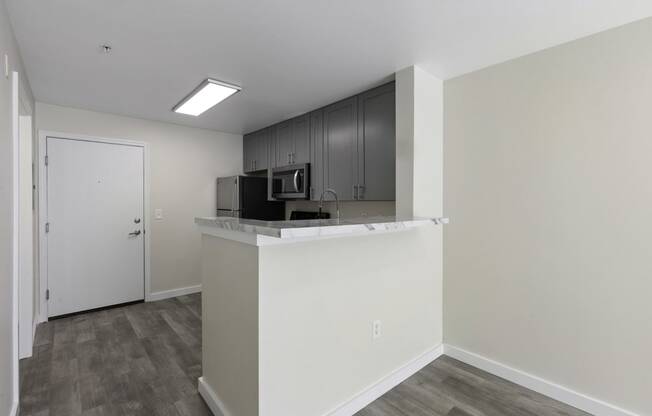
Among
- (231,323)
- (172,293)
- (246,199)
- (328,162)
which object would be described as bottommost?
(172,293)

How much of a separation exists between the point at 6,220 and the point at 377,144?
2476 millimetres

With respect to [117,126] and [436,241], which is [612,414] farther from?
[117,126]

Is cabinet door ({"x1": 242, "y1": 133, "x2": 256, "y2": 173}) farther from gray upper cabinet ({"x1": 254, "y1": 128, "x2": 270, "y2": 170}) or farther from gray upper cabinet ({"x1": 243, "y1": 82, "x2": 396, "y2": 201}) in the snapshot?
gray upper cabinet ({"x1": 243, "y1": 82, "x2": 396, "y2": 201})

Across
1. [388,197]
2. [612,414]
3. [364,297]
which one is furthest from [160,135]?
[612,414]

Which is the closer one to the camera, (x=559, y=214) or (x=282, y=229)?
(x=282, y=229)

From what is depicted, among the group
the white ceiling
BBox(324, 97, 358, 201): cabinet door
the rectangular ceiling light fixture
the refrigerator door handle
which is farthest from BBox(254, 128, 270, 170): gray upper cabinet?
the white ceiling

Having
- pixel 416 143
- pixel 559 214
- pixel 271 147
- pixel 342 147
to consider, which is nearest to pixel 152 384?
pixel 342 147

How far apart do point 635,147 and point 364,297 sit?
1.77m

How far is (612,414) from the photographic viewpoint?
1.81 meters

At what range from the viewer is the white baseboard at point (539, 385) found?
1854 millimetres

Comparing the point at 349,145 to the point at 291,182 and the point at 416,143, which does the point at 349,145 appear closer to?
the point at 416,143

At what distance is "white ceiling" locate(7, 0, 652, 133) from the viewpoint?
163cm

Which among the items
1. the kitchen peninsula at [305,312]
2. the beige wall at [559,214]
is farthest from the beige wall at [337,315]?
the beige wall at [559,214]

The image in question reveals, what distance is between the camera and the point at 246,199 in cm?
395
